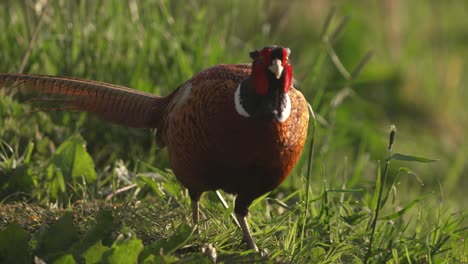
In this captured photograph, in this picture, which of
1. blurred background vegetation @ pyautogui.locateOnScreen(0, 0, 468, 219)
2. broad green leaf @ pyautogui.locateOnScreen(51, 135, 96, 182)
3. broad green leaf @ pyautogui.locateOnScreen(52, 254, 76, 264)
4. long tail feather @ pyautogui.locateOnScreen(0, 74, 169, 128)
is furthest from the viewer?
blurred background vegetation @ pyautogui.locateOnScreen(0, 0, 468, 219)

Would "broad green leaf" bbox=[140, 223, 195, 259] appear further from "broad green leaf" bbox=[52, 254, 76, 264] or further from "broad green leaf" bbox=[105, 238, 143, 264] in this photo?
"broad green leaf" bbox=[52, 254, 76, 264]

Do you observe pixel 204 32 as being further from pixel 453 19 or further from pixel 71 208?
pixel 453 19

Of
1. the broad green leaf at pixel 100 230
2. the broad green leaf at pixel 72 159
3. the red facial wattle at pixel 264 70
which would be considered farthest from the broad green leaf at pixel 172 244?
the broad green leaf at pixel 72 159

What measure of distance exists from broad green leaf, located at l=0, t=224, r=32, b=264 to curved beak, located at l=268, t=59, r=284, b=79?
100 centimetres

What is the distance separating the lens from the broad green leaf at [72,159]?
3.88 metres

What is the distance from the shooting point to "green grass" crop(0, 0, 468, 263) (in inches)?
128

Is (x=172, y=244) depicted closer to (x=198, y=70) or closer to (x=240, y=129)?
(x=240, y=129)

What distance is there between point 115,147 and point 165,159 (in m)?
0.25

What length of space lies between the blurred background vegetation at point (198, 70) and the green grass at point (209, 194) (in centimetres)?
1

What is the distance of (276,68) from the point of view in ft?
9.78

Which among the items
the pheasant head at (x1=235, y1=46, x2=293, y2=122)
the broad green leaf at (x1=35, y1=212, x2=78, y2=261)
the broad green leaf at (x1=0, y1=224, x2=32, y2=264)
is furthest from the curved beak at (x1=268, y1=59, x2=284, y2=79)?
the broad green leaf at (x1=0, y1=224, x2=32, y2=264)

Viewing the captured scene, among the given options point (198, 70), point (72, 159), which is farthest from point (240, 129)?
point (198, 70)

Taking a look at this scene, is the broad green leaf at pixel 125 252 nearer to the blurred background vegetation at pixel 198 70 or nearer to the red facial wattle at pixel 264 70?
the red facial wattle at pixel 264 70

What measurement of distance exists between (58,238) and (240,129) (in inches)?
28.3
